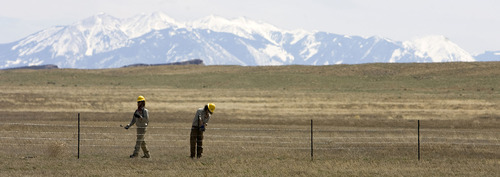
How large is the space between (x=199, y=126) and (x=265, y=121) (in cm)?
1895

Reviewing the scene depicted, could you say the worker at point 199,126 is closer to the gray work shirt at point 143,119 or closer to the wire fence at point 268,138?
the gray work shirt at point 143,119

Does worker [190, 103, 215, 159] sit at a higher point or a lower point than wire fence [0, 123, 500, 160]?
higher

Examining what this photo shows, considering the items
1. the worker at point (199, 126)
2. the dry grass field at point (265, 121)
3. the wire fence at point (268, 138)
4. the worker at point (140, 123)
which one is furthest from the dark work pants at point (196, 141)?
the wire fence at point (268, 138)

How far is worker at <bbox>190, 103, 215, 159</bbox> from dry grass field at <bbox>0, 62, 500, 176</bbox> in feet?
1.37

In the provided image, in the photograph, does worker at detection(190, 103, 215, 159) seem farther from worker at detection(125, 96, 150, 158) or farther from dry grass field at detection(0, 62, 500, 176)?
worker at detection(125, 96, 150, 158)

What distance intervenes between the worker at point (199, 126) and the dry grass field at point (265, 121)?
1.37 feet

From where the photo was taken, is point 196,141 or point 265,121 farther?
point 265,121

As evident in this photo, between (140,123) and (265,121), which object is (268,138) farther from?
(265,121)

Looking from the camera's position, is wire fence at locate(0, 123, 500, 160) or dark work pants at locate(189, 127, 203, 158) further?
wire fence at locate(0, 123, 500, 160)

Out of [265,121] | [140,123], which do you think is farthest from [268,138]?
[265,121]

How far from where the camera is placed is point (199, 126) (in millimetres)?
22281

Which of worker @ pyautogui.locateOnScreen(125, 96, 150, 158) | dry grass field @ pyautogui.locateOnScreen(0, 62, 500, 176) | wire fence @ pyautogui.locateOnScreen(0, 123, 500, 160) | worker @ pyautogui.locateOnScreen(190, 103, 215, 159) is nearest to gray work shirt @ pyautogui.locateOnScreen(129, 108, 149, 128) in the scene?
worker @ pyautogui.locateOnScreen(125, 96, 150, 158)

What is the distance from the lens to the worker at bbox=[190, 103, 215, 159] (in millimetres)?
22156

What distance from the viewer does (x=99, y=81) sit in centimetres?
8138
